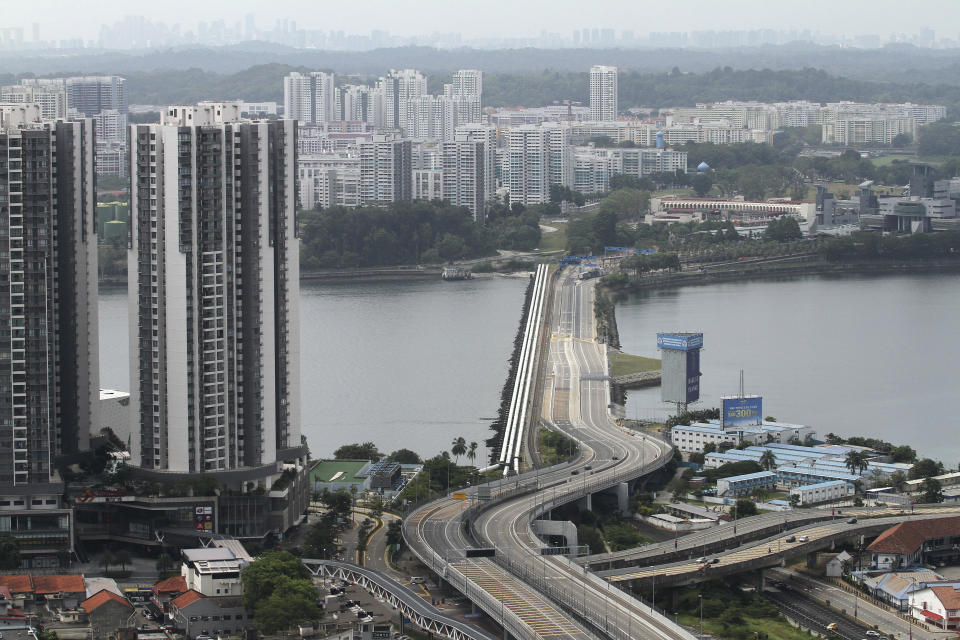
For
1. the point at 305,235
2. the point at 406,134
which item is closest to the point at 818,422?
the point at 305,235

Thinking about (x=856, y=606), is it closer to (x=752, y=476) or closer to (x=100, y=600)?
(x=752, y=476)

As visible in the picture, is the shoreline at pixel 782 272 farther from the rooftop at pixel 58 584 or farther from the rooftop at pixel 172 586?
the rooftop at pixel 58 584

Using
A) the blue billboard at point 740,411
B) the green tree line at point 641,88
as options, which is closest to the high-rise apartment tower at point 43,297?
the blue billboard at point 740,411

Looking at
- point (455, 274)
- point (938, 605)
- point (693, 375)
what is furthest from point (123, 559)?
point (455, 274)

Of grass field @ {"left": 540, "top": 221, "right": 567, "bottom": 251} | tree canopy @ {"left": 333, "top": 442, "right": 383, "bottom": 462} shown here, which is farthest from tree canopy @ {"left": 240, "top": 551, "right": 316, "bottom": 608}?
grass field @ {"left": 540, "top": 221, "right": 567, "bottom": 251}

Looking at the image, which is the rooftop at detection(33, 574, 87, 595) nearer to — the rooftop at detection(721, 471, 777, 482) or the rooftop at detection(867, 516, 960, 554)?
the rooftop at detection(867, 516, 960, 554)
